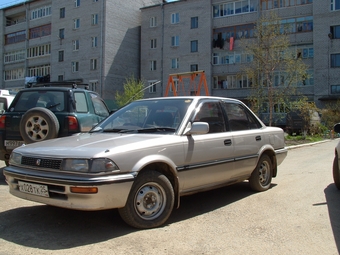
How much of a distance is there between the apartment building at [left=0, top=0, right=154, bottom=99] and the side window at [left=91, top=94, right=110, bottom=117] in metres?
31.7

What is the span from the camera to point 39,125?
256 inches

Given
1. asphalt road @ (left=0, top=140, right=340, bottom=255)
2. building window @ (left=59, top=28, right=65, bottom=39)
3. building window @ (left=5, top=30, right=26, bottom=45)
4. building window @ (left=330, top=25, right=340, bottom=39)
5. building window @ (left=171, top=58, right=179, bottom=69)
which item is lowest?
asphalt road @ (left=0, top=140, right=340, bottom=255)

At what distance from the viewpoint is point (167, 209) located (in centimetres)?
434

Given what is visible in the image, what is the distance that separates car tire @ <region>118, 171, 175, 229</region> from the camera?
13.3ft

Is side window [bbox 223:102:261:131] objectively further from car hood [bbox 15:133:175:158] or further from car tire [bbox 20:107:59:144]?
car tire [bbox 20:107:59:144]

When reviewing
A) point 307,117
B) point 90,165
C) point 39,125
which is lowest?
point 90,165

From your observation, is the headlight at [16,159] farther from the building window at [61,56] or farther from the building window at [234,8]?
Answer: the building window at [61,56]

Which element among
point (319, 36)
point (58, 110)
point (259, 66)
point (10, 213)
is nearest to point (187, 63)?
point (319, 36)

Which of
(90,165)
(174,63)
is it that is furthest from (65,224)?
(174,63)

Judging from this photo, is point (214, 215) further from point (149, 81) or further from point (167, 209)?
point (149, 81)

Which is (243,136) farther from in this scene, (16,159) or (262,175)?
(16,159)

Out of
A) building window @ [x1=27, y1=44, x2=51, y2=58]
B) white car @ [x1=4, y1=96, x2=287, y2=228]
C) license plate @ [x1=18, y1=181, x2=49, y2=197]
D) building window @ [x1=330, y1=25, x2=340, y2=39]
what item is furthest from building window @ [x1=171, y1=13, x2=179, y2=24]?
license plate @ [x1=18, y1=181, x2=49, y2=197]

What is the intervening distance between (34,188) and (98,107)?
4.26 metres

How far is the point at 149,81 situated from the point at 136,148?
1515 inches
